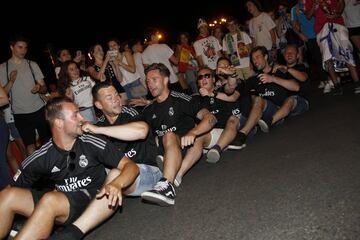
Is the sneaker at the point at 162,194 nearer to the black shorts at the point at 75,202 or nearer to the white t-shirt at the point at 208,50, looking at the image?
the black shorts at the point at 75,202

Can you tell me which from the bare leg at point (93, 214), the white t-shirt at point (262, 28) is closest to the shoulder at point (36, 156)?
the bare leg at point (93, 214)

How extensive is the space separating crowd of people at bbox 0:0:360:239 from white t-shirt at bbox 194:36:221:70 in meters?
0.02

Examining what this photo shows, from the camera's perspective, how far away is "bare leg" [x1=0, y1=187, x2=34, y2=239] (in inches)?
115

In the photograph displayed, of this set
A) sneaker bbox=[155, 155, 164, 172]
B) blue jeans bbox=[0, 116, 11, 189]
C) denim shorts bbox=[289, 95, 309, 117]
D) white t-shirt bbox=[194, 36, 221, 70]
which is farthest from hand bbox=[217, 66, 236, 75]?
white t-shirt bbox=[194, 36, 221, 70]

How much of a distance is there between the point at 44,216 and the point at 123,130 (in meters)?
1.09

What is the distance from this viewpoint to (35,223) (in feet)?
8.77

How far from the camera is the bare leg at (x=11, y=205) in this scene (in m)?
2.93

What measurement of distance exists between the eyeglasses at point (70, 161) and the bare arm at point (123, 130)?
0.23m

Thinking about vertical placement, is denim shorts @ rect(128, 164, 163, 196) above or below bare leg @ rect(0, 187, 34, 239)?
below

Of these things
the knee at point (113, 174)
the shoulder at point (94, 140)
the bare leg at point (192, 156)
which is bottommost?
the bare leg at point (192, 156)

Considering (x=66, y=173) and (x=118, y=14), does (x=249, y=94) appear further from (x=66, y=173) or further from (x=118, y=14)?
(x=118, y=14)

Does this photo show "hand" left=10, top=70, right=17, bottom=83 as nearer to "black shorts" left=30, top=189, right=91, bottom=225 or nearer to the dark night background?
"black shorts" left=30, top=189, right=91, bottom=225

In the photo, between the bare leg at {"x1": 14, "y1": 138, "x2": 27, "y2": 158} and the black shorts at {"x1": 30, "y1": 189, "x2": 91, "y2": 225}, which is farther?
the bare leg at {"x1": 14, "y1": 138, "x2": 27, "y2": 158}

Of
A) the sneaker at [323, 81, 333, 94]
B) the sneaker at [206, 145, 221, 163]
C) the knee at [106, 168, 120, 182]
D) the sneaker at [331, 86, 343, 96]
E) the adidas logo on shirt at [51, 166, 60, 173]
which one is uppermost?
the adidas logo on shirt at [51, 166, 60, 173]
